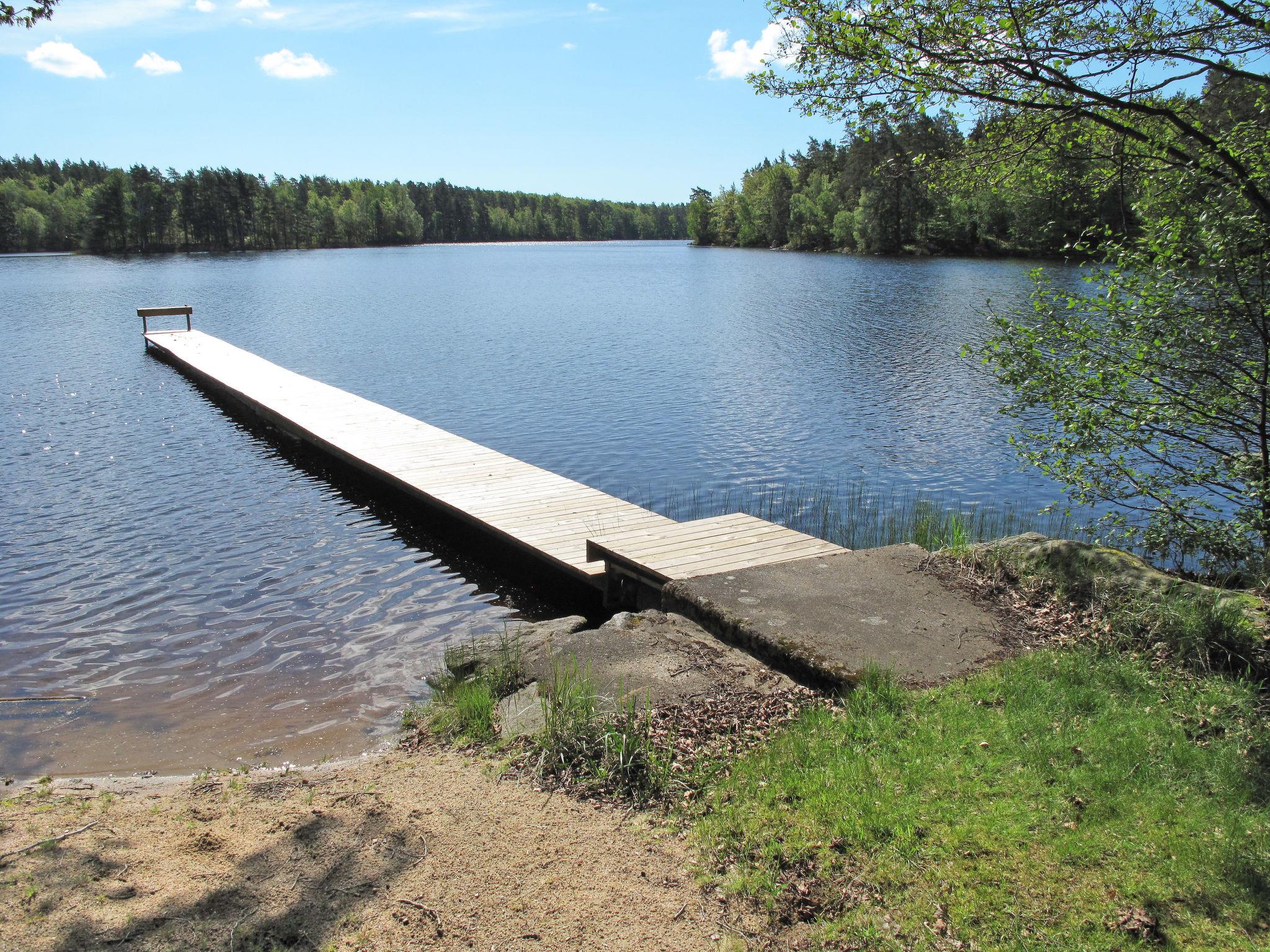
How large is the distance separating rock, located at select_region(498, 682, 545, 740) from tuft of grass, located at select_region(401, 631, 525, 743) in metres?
0.07

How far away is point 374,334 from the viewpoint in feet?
98.6

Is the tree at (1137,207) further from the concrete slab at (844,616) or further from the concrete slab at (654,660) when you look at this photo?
the concrete slab at (654,660)

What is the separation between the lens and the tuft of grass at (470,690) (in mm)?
5496

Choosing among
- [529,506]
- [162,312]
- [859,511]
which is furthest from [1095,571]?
[162,312]

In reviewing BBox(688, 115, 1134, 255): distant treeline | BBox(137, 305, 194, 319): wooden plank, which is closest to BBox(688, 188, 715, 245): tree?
BBox(688, 115, 1134, 255): distant treeline

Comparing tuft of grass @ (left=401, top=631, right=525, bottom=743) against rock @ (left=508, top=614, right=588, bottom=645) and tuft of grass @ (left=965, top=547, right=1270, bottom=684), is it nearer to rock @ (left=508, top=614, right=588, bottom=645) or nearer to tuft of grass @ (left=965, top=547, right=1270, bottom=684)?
rock @ (left=508, top=614, right=588, bottom=645)

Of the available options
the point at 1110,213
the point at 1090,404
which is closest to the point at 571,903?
the point at 1090,404

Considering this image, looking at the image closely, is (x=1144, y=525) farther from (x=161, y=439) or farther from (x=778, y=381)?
(x=161, y=439)

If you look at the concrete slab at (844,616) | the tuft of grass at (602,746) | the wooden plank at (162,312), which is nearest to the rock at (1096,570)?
the concrete slab at (844,616)

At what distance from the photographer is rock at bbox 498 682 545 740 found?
5105mm

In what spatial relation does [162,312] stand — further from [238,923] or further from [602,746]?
[238,923]

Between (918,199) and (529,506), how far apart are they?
71685mm

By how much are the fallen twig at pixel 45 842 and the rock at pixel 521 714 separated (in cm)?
212

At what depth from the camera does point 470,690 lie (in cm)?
585
